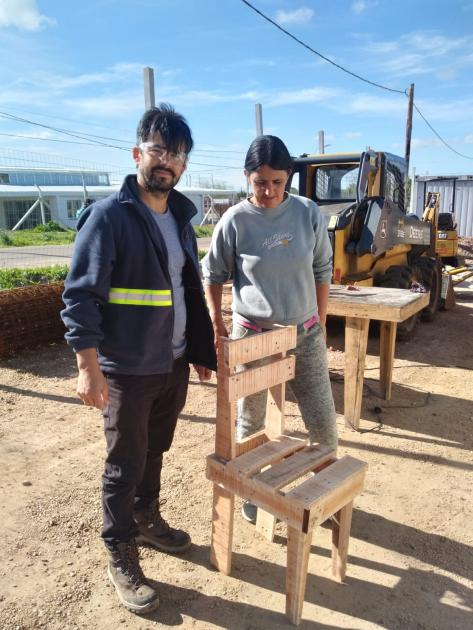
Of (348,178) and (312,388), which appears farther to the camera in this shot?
(348,178)

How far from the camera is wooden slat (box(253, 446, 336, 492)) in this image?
212 cm

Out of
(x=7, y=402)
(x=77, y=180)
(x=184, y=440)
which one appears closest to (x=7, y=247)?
(x=7, y=402)

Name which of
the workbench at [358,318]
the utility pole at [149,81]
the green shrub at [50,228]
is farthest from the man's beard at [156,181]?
the green shrub at [50,228]

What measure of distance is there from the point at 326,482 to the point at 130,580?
3.12 ft

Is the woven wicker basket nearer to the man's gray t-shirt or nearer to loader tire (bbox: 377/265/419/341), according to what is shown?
the man's gray t-shirt

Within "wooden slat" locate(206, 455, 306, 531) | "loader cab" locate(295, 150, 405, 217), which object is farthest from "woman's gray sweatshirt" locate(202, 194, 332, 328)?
"loader cab" locate(295, 150, 405, 217)

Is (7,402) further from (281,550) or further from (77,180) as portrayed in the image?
(77,180)

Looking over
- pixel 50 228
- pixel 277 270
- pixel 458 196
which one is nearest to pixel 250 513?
pixel 277 270

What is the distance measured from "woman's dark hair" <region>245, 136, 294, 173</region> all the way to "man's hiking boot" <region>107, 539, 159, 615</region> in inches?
69.1

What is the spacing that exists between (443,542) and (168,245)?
2073 mm

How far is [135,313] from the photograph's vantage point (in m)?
1.97

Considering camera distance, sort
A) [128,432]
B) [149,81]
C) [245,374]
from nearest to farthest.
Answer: [128,432] → [245,374] → [149,81]

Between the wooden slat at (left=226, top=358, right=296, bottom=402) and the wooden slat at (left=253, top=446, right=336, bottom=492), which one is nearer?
the wooden slat at (left=253, top=446, right=336, bottom=492)

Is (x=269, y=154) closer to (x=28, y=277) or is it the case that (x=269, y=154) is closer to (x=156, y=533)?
(x=156, y=533)
